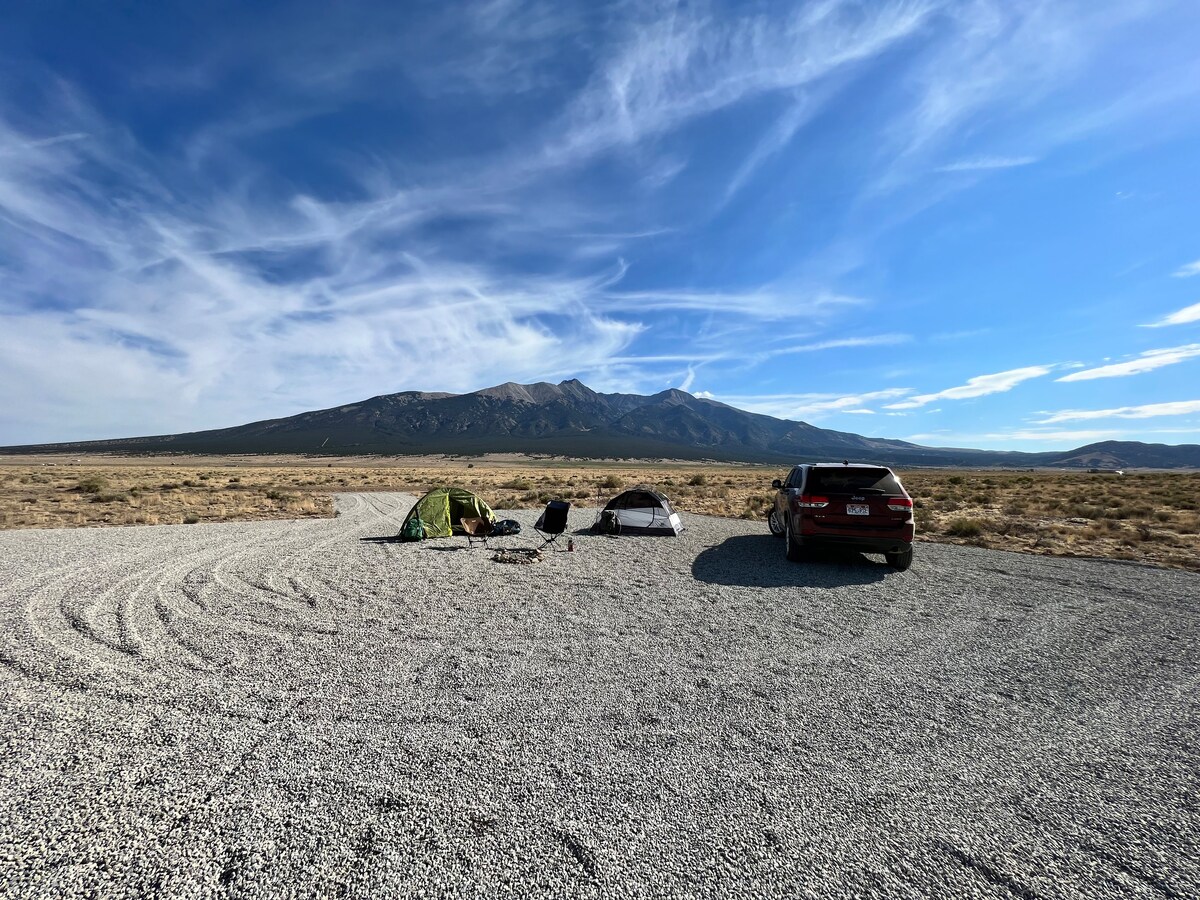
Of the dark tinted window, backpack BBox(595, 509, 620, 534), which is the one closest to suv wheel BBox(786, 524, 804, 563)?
the dark tinted window

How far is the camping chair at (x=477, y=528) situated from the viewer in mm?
14584

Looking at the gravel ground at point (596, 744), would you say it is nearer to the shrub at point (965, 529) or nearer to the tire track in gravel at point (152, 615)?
the tire track in gravel at point (152, 615)

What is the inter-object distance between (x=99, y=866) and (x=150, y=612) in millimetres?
5762

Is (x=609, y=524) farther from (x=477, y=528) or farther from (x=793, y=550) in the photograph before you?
(x=793, y=550)

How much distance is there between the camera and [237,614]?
290 inches

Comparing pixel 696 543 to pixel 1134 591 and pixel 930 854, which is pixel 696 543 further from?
pixel 930 854

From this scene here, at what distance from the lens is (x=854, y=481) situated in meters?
10.5

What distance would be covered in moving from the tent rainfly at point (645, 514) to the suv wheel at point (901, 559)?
6.00 metres

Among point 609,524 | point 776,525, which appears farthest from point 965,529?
point 609,524

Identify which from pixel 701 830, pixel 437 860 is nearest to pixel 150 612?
pixel 437 860

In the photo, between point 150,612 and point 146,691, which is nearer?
point 146,691

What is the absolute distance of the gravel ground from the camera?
288 centimetres

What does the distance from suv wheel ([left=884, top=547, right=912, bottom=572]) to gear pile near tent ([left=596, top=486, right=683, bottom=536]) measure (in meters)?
5.99

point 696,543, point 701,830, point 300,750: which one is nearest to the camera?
point 701,830
